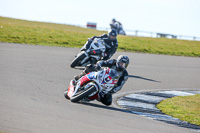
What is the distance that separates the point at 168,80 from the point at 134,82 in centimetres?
221

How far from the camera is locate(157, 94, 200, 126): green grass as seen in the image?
8.65 meters

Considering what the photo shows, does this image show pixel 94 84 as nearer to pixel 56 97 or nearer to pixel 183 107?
pixel 56 97

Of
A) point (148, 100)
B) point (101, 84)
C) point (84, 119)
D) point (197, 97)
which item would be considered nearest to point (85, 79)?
point (101, 84)

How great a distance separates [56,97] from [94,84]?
3.91ft

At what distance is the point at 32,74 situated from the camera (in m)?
11.5

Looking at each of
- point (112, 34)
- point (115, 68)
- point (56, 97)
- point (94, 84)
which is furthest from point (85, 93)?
point (112, 34)

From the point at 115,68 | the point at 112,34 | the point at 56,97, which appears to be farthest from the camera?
the point at 112,34

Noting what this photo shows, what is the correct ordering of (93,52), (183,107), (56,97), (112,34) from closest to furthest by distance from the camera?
→ (56,97), (183,107), (112,34), (93,52)

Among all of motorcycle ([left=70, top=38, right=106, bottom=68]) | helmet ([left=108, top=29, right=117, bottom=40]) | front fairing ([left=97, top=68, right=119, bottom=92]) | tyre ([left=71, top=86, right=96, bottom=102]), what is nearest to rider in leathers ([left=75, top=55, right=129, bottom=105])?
front fairing ([left=97, top=68, right=119, bottom=92])

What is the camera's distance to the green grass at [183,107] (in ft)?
28.4

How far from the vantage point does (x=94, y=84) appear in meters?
8.01

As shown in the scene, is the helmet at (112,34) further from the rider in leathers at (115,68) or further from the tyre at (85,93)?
the tyre at (85,93)

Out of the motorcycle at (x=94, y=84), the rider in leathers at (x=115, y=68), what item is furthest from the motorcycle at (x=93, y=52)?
the motorcycle at (x=94, y=84)

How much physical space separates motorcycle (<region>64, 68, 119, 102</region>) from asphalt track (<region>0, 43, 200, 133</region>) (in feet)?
0.70
